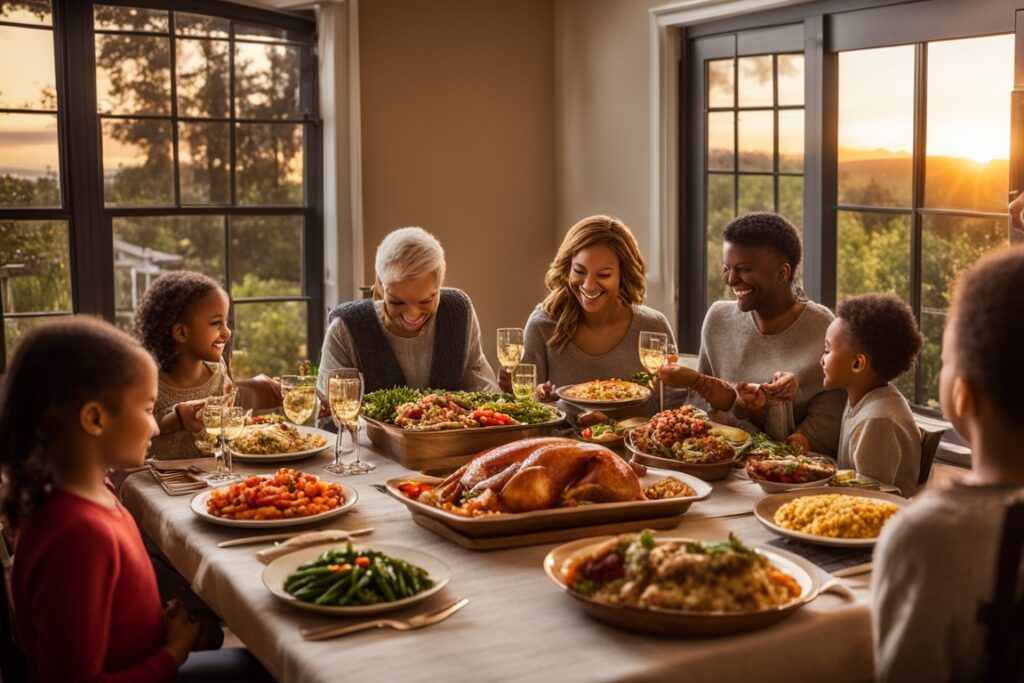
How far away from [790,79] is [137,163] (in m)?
2.67

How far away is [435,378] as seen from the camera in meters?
3.63

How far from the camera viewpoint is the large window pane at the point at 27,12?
422 cm

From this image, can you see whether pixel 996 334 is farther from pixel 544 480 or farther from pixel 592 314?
pixel 592 314

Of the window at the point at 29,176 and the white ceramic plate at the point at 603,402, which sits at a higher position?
the window at the point at 29,176

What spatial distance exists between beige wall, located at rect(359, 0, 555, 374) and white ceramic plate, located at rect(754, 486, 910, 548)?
9.87 ft

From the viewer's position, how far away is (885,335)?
2.73m

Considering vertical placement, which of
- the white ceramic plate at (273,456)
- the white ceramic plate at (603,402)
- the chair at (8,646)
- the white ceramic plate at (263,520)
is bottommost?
the chair at (8,646)

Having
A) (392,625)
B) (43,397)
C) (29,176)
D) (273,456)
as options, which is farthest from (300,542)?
(29,176)

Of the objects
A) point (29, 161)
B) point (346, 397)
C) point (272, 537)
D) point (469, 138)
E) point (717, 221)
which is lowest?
point (272, 537)

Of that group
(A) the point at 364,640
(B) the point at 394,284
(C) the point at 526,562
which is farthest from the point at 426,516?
(B) the point at 394,284

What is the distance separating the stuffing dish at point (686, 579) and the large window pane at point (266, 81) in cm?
355

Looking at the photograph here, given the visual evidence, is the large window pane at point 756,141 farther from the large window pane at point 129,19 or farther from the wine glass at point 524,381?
the large window pane at point 129,19

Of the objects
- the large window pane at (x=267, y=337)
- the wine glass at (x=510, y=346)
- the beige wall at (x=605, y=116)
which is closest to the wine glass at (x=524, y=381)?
the wine glass at (x=510, y=346)

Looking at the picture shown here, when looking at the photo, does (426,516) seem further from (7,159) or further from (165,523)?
(7,159)
